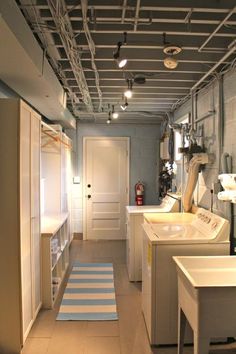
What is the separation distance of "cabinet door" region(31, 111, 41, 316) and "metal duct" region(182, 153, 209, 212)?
69.6 inches

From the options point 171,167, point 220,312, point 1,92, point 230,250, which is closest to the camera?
point 220,312

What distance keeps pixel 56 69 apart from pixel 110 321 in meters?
2.65

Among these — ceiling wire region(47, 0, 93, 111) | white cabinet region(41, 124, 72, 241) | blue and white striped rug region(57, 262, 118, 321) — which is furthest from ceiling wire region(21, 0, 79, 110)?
blue and white striped rug region(57, 262, 118, 321)

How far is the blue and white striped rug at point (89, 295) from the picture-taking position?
2955 millimetres

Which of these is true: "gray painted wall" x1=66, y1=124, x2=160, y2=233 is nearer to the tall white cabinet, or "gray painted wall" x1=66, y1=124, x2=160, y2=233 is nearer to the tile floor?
the tile floor

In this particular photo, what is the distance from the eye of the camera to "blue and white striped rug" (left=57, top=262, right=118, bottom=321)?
296cm

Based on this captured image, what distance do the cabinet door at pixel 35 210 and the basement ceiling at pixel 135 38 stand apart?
730mm

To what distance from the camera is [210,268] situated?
2184 mm

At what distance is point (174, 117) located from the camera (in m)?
5.11

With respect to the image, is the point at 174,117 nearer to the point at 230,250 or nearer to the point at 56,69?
the point at 56,69

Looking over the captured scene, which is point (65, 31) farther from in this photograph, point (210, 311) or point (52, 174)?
point (52, 174)

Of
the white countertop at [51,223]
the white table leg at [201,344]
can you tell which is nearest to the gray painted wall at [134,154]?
the white countertop at [51,223]

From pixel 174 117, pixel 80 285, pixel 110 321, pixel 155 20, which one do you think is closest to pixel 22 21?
pixel 155 20

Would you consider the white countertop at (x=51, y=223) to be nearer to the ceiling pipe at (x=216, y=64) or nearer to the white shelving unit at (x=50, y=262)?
the white shelving unit at (x=50, y=262)
